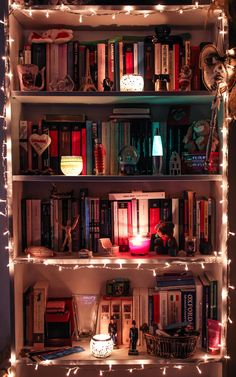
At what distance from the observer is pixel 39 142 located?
6.81 feet

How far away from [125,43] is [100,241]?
88 cm

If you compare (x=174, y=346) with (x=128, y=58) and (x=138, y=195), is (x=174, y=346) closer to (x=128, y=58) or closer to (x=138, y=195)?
(x=138, y=195)

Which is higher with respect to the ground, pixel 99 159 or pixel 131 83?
pixel 131 83

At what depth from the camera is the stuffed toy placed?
2082 millimetres

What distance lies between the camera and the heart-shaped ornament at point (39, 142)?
2068mm

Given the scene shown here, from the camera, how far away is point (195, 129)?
6.86 feet

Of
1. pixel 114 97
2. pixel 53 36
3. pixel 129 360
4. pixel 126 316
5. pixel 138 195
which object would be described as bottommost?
pixel 129 360

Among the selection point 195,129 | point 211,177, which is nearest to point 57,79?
point 195,129

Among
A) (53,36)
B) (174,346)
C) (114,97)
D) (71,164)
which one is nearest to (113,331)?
(174,346)

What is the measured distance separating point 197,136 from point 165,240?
476 millimetres

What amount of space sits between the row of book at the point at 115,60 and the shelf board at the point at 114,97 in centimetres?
6

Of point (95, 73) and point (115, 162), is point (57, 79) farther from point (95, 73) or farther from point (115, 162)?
point (115, 162)

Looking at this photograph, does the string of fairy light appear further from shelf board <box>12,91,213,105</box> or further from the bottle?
the bottle

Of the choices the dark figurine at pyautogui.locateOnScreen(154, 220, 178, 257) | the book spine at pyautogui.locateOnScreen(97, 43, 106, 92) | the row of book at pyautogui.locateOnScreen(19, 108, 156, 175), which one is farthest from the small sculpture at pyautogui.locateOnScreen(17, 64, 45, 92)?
the dark figurine at pyautogui.locateOnScreen(154, 220, 178, 257)
